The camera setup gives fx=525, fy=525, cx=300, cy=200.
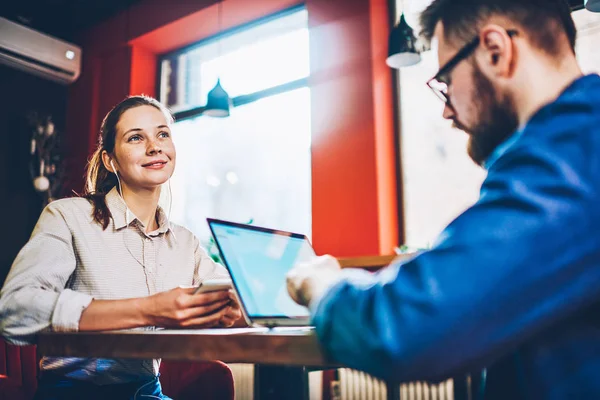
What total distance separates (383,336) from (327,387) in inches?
119

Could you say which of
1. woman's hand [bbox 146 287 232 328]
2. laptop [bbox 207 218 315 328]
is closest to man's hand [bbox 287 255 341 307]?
laptop [bbox 207 218 315 328]

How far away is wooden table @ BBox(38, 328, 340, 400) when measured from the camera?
77cm

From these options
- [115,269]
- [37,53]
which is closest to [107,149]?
[115,269]

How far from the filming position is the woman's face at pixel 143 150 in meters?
1.71

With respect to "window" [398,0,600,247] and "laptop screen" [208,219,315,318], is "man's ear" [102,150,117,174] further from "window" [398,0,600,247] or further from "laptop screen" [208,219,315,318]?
"window" [398,0,600,247]

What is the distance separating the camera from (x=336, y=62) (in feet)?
12.3

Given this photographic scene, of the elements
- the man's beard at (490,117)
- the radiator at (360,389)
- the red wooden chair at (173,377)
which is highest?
the man's beard at (490,117)

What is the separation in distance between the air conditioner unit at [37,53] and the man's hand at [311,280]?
4555 mm

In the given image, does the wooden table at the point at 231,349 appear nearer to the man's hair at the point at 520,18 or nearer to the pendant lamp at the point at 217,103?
the man's hair at the point at 520,18

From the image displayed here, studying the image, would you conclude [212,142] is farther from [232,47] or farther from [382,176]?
[382,176]

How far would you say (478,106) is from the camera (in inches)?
28.7

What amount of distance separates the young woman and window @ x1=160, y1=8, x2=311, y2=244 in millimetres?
2212

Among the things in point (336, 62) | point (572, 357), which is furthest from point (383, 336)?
A: point (336, 62)

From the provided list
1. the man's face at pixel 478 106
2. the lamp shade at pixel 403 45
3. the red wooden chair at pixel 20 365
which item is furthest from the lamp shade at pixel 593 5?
the red wooden chair at pixel 20 365
